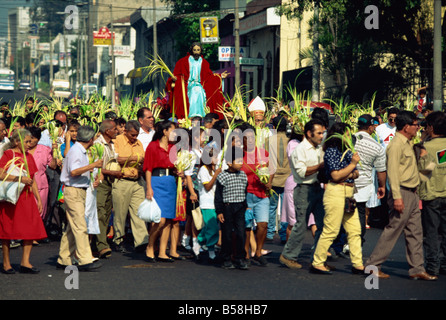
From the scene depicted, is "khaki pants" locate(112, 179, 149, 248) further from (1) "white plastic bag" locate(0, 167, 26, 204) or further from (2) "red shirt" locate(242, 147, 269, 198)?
(1) "white plastic bag" locate(0, 167, 26, 204)

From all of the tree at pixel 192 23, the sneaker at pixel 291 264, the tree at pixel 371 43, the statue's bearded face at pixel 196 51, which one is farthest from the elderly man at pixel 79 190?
the tree at pixel 192 23

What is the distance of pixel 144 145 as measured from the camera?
12.8 m

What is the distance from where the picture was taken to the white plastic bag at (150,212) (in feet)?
35.1

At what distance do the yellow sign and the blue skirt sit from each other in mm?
26415

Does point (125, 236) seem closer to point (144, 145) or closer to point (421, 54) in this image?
point (144, 145)

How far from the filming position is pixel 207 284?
29.9ft

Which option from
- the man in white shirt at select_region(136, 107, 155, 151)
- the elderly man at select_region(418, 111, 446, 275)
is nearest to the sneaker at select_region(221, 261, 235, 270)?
the elderly man at select_region(418, 111, 446, 275)

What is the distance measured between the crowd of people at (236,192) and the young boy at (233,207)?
0.01 metres

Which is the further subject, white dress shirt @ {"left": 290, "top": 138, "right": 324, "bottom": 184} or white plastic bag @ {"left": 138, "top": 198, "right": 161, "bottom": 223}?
white plastic bag @ {"left": 138, "top": 198, "right": 161, "bottom": 223}

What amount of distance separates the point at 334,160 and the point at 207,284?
78.4 inches

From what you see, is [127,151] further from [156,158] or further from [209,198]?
[209,198]

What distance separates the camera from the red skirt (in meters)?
9.87

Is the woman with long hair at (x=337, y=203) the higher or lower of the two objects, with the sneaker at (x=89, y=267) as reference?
higher

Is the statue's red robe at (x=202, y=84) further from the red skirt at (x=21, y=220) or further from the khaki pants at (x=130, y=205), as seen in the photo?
the red skirt at (x=21, y=220)
